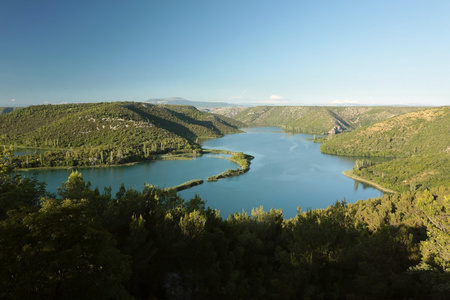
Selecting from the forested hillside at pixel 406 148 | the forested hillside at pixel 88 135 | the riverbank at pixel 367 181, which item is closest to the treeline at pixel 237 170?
the forested hillside at pixel 88 135

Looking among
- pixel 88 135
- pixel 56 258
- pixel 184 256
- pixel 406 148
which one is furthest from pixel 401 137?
pixel 56 258

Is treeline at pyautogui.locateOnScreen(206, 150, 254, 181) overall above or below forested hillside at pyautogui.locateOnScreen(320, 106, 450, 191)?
below

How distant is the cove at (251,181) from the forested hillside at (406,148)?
11175mm

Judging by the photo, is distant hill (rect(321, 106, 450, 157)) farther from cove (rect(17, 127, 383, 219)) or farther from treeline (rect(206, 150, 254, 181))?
treeline (rect(206, 150, 254, 181))

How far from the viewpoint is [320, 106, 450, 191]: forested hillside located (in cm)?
8400

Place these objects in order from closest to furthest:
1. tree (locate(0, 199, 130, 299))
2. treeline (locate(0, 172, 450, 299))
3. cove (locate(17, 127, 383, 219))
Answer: tree (locate(0, 199, 130, 299))
treeline (locate(0, 172, 450, 299))
cove (locate(17, 127, 383, 219))

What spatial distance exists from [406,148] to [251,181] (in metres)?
95.3

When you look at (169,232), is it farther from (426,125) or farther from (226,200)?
(426,125)

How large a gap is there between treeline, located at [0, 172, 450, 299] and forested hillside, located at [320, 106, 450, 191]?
72.4m

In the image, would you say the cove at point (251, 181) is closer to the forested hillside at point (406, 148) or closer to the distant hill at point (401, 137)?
the forested hillside at point (406, 148)

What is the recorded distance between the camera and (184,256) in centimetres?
1827

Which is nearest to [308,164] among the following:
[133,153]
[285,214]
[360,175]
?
[360,175]

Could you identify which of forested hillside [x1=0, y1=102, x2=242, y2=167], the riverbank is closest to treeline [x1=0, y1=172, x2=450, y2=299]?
the riverbank

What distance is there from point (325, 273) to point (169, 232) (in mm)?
11423
